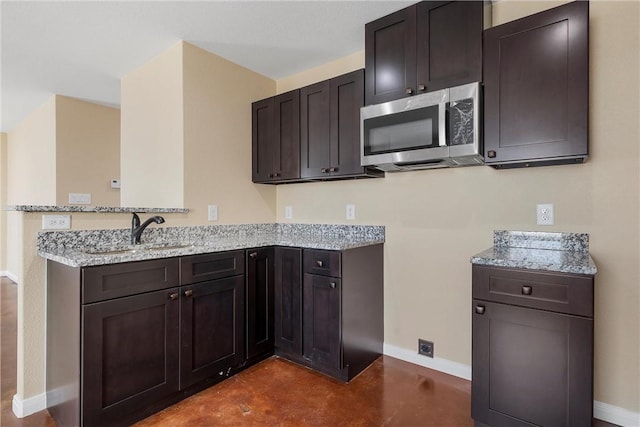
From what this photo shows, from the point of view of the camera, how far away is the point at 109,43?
2656 mm

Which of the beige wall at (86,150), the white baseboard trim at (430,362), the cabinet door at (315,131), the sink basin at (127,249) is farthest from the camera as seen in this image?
the beige wall at (86,150)

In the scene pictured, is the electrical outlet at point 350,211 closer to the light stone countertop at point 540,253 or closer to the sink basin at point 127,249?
the light stone countertop at point 540,253

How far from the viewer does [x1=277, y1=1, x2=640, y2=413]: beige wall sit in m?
1.76

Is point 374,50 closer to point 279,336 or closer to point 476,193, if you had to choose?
point 476,193

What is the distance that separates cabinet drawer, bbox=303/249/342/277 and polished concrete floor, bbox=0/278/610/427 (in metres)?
0.75

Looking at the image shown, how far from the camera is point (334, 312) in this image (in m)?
2.25

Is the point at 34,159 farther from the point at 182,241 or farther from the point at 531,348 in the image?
the point at 531,348

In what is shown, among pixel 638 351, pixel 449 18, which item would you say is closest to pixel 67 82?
pixel 449 18

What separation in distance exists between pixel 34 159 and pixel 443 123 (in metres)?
5.39

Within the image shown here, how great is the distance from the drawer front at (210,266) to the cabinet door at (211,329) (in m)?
0.04

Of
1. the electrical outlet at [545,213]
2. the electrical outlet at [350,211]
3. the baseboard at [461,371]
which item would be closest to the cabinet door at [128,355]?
the electrical outlet at [350,211]

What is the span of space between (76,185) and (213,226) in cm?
259

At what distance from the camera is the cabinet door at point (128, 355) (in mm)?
1605

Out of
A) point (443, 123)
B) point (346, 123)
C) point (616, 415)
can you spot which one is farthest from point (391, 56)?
point (616, 415)
